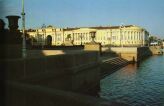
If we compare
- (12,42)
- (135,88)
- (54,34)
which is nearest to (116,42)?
(54,34)

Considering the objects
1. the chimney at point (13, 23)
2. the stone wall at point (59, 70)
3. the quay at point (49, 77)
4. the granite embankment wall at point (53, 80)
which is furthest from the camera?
the chimney at point (13, 23)

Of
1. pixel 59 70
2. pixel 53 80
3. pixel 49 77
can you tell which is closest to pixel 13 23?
pixel 49 77

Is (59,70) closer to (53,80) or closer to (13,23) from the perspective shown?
(53,80)

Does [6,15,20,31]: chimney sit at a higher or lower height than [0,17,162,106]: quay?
higher

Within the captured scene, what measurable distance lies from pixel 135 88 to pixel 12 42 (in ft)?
40.2

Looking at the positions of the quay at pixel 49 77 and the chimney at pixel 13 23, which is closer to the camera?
the quay at pixel 49 77

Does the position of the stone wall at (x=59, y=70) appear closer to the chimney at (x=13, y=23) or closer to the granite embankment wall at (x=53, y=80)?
the granite embankment wall at (x=53, y=80)

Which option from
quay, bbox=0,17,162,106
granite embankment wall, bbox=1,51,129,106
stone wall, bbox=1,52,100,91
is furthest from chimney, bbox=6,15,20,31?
stone wall, bbox=1,52,100,91

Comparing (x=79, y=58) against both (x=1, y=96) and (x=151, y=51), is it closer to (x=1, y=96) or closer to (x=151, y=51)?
(x=1, y=96)

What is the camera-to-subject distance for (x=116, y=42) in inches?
5546

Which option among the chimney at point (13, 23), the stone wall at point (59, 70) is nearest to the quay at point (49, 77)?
the stone wall at point (59, 70)

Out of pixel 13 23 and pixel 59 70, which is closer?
pixel 13 23

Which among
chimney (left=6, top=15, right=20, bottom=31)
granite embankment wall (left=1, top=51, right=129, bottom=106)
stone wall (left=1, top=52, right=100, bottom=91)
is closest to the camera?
granite embankment wall (left=1, top=51, right=129, bottom=106)

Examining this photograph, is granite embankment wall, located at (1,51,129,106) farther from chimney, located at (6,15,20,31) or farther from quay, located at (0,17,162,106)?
chimney, located at (6,15,20,31)
